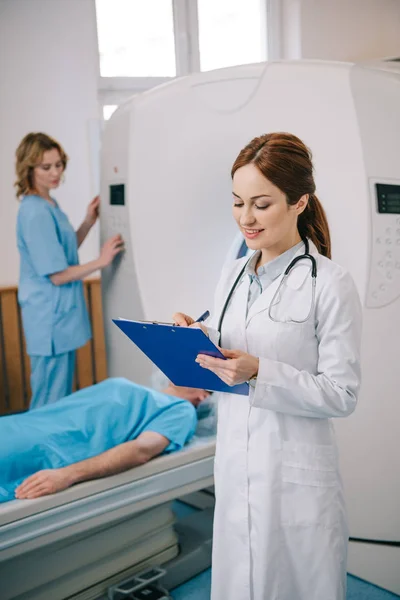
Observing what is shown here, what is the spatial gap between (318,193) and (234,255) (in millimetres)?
416

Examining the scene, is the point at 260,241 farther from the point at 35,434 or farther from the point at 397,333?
the point at 35,434

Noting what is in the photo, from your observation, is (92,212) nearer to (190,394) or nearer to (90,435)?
(190,394)

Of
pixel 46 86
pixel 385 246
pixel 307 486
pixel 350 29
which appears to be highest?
pixel 350 29

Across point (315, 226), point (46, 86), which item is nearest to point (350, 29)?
point (46, 86)

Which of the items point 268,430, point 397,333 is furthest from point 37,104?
point 268,430

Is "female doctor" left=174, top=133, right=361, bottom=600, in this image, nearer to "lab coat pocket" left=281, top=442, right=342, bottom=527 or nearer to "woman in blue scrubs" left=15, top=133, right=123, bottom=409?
"lab coat pocket" left=281, top=442, right=342, bottom=527

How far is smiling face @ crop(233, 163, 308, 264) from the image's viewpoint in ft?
3.80

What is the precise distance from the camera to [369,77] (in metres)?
1.67

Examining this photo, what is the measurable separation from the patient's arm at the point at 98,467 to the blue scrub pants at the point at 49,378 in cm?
84

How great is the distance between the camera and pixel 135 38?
3.30 m

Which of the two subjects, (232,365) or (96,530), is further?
(96,530)

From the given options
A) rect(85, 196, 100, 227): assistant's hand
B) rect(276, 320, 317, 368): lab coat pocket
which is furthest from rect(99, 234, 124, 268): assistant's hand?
rect(276, 320, 317, 368): lab coat pocket

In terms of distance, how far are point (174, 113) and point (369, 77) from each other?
0.62 metres

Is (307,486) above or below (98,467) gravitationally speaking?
above
